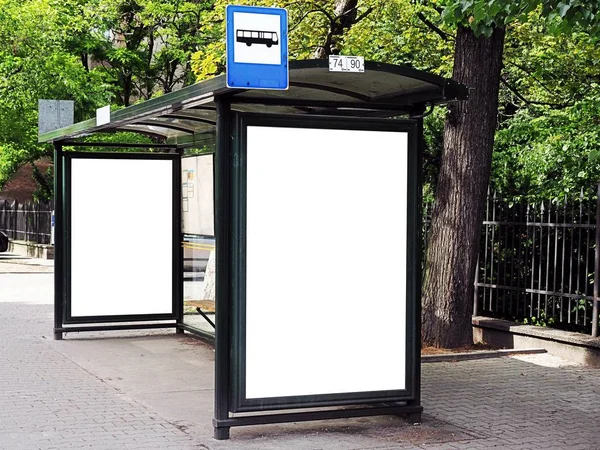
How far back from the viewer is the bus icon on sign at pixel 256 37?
656cm

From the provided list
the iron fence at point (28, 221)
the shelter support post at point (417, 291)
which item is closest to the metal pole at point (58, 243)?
the shelter support post at point (417, 291)

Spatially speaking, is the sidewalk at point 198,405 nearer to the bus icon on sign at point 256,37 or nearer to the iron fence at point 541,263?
the iron fence at point 541,263

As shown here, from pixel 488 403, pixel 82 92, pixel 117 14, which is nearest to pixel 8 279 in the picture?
pixel 82 92

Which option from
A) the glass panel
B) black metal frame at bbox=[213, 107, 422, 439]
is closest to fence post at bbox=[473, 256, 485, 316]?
the glass panel

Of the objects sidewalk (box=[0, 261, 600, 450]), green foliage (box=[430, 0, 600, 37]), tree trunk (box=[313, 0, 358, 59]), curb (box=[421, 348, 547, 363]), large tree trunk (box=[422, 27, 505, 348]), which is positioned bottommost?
sidewalk (box=[0, 261, 600, 450])

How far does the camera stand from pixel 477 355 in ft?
35.1

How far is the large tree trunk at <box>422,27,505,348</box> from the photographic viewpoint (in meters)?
10.8

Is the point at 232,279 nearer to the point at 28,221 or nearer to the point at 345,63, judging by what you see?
the point at 345,63

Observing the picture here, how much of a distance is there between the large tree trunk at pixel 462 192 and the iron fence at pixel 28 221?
22.6m

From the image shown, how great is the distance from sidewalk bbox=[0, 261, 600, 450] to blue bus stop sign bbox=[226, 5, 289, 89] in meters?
2.38

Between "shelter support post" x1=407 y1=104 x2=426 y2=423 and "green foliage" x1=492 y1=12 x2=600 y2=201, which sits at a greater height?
"green foliage" x1=492 y1=12 x2=600 y2=201

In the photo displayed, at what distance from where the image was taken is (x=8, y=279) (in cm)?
2259

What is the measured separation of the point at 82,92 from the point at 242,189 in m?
20.8

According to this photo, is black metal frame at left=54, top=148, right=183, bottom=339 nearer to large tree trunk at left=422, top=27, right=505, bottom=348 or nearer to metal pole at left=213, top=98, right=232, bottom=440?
large tree trunk at left=422, top=27, right=505, bottom=348
